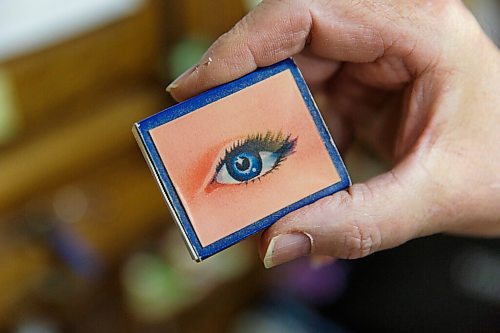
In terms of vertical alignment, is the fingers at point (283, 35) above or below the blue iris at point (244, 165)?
above

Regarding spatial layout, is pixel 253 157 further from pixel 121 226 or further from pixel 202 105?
pixel 121 226

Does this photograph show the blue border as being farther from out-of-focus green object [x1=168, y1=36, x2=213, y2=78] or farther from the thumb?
out-of-focus green object [x1=168, y1=36, x2=213, y2=78]

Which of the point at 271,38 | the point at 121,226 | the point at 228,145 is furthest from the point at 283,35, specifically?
the point at 121,226

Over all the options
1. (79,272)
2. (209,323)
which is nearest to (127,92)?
(79,272)

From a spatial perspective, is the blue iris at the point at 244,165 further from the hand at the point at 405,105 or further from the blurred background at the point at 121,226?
the blurred background at the point at 121,226

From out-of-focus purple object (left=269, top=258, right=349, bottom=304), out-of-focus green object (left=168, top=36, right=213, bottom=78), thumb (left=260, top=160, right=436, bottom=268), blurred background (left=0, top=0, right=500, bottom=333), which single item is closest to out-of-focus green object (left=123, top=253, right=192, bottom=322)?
blurred background (left=0, top=0, right=500, bottom=333)

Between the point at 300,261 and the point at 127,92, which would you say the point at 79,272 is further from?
the point at 300,261

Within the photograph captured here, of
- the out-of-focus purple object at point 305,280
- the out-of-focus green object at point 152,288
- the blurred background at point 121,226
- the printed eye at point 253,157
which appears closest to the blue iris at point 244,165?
the printed eye at point 253,157

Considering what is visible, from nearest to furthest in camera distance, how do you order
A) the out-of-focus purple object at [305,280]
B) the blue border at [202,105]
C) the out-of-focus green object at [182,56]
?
the blue border at [202,105] → the out-of-focus green object at [182,56] → the out-of-focus purple object at [305,280]

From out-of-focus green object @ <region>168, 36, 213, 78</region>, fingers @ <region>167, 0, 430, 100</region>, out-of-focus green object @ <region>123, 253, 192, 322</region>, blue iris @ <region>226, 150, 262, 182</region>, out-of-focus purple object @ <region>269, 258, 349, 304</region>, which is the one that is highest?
out-of-focus green object @ <region>168, 36, 213, 78</region>
